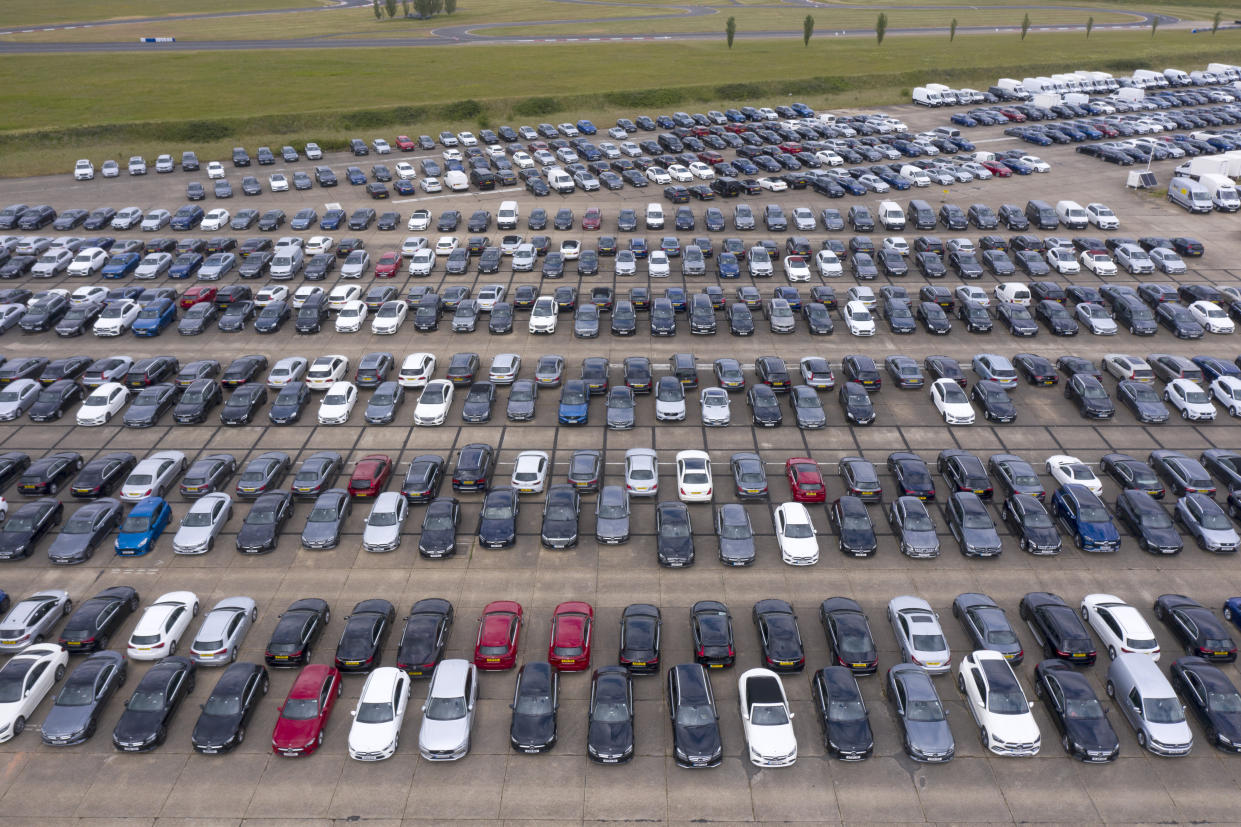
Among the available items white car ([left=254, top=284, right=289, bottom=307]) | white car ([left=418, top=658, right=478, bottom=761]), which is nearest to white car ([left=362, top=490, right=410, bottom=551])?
white car ([left=418, top=658, right=478, bottom=761])

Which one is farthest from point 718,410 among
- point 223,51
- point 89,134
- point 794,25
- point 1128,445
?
point 794,25

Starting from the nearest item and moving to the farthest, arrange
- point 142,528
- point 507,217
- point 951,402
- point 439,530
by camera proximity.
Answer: point 439,530, point 142,528, point 951,402, point 507,217

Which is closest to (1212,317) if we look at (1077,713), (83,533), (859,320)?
(859,320)

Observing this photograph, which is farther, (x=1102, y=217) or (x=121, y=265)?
(x=1102, y=217)

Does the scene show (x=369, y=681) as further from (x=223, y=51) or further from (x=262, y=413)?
(x=223, y=51)

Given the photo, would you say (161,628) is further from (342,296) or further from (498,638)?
(342,296)

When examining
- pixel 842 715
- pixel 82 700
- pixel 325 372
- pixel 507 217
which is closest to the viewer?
pixel 842 715

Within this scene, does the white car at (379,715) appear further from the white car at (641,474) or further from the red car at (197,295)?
the red car at (197,295)
